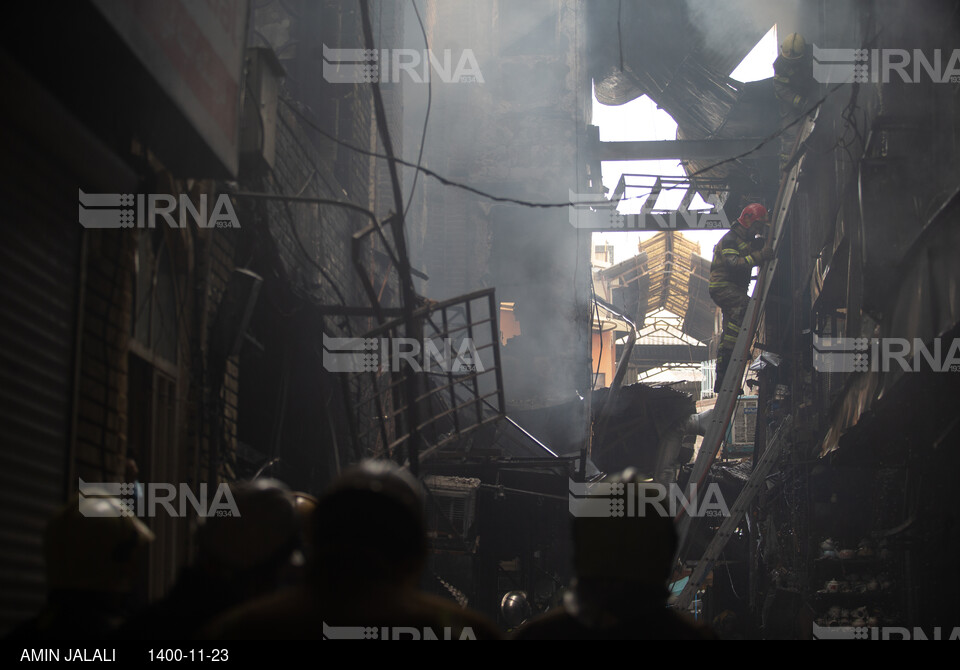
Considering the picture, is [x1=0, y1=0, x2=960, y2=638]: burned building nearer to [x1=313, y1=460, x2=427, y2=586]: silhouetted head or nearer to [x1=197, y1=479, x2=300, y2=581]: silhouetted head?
[x1=197, y1=479, x2=300, y2=581]: silhouetted head

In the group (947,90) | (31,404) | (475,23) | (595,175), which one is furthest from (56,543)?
(475,23)

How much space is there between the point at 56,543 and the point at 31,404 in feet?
4.44

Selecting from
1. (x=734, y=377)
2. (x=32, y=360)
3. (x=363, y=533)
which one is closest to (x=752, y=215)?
(x=734, y=377)

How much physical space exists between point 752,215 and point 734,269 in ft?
3.24

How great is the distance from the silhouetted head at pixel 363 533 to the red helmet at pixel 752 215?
15160 mm

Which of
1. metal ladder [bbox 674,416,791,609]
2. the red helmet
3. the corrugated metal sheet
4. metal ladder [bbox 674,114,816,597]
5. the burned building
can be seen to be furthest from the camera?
the red helmet

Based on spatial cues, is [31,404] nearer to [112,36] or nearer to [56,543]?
[56,543]

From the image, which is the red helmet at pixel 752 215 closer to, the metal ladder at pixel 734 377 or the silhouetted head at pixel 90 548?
the metal ladder at pixel 734 377

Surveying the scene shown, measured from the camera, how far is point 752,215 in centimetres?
1661

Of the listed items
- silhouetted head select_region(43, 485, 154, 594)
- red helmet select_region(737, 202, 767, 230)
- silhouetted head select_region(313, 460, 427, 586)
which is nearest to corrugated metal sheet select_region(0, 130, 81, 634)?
silhouetted head select_region(43, 485, 154, 594)

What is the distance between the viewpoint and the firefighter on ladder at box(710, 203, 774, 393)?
16625 millimetres

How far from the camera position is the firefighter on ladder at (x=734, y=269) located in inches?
655

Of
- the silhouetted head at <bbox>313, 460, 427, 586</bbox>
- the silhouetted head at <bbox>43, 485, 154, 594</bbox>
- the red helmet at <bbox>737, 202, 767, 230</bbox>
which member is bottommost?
the silhouetted head at <bbox>43, 485, 154, 594</bbox>

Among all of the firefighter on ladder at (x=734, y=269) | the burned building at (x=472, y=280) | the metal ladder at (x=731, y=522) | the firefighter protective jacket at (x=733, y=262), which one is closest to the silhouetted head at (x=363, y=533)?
the burned building at (x=472, y=280)
